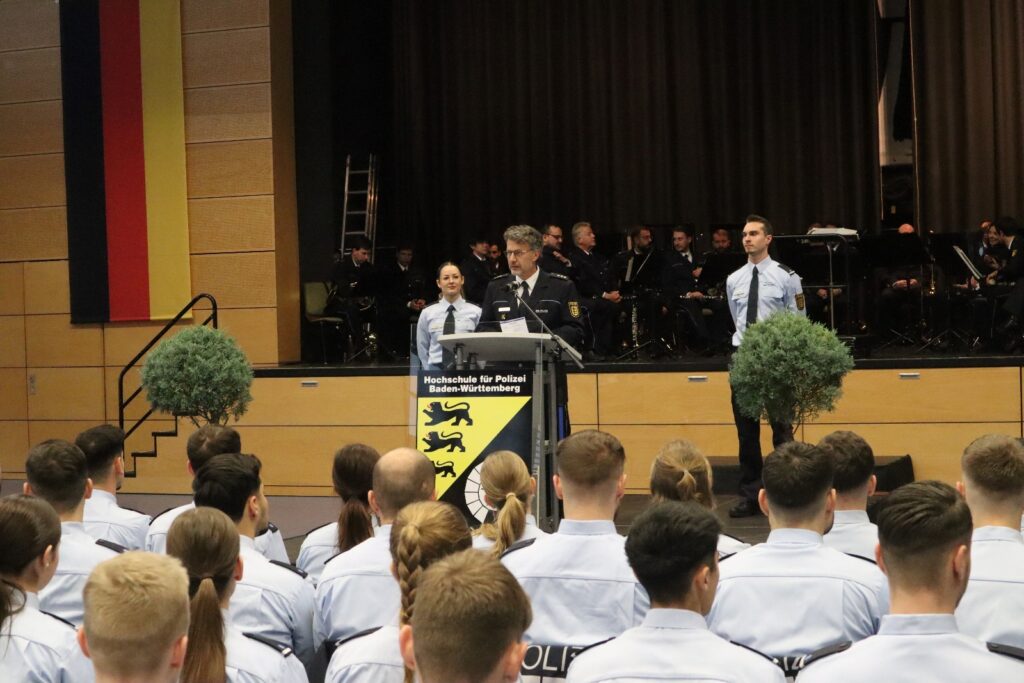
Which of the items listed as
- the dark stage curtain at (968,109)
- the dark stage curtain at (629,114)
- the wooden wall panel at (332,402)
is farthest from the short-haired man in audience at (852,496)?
the dark stage curtain at (629,114)

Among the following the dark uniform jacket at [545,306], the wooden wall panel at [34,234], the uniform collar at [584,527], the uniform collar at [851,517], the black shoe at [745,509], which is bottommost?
the black shoe at [745,509]

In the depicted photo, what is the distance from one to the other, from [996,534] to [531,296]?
11.9 feet

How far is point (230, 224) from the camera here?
10594mm

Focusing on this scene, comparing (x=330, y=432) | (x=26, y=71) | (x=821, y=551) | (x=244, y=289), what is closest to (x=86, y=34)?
(x=26, y=71)

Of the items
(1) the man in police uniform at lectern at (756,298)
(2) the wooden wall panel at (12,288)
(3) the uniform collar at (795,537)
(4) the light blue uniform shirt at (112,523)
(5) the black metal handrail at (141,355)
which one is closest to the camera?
(3) the uniform collar at (795,537)

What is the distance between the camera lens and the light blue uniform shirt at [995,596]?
2.77 m

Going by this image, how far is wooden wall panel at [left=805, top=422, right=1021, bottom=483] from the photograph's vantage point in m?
8.61

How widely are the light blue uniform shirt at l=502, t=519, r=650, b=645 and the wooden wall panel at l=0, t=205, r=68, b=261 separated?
894cm

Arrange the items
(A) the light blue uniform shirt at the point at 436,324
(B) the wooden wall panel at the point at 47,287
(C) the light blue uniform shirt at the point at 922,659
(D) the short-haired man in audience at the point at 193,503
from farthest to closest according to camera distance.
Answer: (B) the wooden wall panel at the point at 47,287
(A) the light blue uniform shirt at the point at 436,324
(D) the short-haired man in audience at the point at 193,503
(C) the light blue uniform shirt at the point at 922,659

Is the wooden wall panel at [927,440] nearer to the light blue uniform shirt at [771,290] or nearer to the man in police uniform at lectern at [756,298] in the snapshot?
the man in police uniform at lectern at [756,298]

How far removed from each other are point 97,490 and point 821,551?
112 inches

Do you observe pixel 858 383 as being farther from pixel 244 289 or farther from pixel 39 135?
pixel 39 135

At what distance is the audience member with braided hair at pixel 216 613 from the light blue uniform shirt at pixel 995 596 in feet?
4.83

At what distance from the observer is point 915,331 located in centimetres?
1121
